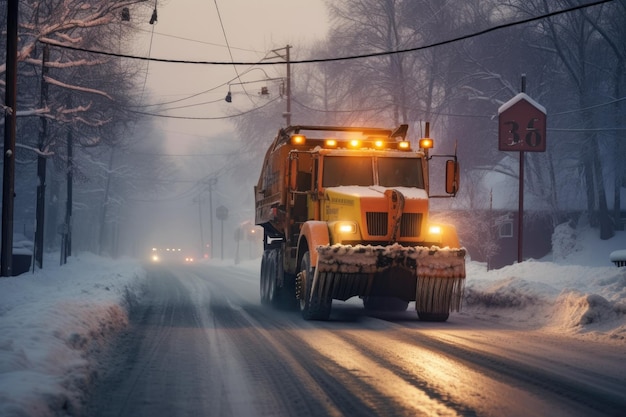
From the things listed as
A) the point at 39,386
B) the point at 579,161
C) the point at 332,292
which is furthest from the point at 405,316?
the point at 579,161

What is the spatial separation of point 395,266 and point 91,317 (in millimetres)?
4966

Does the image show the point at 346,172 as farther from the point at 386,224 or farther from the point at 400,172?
the point at 386,224

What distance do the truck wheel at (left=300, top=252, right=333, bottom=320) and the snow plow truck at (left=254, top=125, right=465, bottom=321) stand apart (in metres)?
0.02

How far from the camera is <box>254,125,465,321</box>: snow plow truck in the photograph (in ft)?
45.9

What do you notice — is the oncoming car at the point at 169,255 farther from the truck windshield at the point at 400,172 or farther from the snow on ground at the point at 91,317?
the truck windshield at the point at 400,172

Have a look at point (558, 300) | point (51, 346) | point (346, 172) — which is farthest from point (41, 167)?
point (51, 346)

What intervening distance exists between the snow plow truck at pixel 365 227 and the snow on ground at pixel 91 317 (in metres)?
1.86

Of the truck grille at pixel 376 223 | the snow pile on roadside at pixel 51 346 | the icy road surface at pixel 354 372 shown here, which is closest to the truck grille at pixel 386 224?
the truck grille at pixel 376 223

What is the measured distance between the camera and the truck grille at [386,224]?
14406 mm

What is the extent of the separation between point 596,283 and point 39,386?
12304mm

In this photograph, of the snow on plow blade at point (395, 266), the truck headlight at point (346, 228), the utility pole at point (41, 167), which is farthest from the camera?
the utility pole at point (41, 167)

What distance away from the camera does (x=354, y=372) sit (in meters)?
8.61

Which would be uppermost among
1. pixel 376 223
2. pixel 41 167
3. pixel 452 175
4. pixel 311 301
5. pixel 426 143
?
pixel 41 167

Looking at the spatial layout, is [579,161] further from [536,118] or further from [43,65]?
[43,65]
